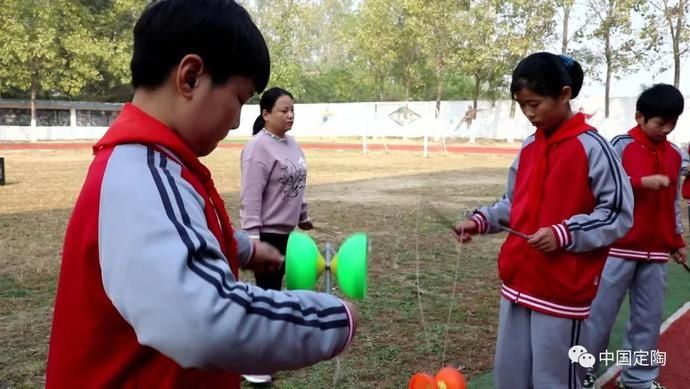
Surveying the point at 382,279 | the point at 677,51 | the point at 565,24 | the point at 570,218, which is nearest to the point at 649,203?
the point at 570,218

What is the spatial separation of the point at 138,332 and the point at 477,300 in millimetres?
5280

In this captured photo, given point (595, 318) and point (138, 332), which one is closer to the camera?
point (138, 332)

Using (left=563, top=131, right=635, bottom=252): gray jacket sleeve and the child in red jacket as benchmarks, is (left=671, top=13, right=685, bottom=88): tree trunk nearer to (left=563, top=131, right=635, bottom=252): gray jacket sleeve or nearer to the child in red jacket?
(left=563, top=131, right=635, bottom=252): gray jacket sleeve

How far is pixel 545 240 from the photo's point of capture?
288 cm

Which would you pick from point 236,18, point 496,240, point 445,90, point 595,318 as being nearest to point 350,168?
point 496,240

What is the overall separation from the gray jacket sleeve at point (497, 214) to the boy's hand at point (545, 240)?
505mm

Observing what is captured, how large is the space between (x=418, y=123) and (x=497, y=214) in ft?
141

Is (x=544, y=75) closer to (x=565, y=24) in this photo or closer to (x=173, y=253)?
(x=173, y=253)

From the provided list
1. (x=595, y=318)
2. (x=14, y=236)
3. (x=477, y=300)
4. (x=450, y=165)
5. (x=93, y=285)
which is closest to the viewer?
(x=93, y=285)

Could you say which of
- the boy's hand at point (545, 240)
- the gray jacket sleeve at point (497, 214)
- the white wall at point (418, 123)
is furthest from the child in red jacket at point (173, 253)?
the white wall at point (418, 123)

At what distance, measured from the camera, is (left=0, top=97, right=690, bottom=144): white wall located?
120 ft

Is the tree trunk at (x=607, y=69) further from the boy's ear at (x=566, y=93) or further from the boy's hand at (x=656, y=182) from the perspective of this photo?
the boy's ear at (x=566, y=93)

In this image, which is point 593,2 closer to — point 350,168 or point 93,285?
point 350,168

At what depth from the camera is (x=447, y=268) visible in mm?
7309
